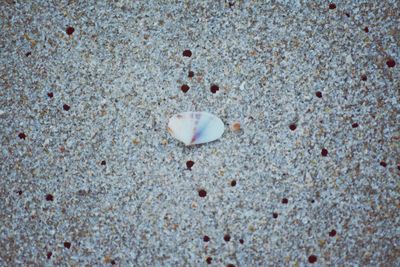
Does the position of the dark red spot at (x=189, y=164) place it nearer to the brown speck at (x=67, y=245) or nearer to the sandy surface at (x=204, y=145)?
the sandy surface at (x=204, y=145)

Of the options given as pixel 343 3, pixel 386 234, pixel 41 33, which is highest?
pixel 343 3

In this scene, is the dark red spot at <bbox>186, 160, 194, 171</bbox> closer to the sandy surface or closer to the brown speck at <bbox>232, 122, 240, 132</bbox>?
the sandy surface

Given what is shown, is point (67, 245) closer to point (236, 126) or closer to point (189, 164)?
point (189, 164)

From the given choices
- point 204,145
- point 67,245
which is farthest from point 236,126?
point 67,245

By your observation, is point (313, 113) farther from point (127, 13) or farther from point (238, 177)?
point (127, 13)

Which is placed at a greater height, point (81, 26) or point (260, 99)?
point (81, 26)

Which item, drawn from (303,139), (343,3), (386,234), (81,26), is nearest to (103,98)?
(81,26)
